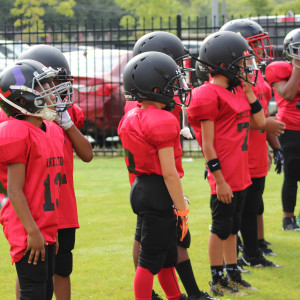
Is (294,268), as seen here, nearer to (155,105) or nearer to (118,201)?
(155,105)

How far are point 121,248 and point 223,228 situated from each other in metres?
1.69

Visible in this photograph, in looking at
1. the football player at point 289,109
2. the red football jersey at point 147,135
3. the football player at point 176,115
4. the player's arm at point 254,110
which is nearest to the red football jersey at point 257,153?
the player's arm at point 254,110

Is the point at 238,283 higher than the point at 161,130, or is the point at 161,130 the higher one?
the point at 161,130

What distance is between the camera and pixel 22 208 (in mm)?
3781

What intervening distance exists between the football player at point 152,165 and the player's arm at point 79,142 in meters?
0.26

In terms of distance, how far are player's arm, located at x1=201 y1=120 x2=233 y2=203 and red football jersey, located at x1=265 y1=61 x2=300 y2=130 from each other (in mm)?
2313

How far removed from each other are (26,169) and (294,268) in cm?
316

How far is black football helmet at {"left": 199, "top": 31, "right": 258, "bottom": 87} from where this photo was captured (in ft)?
17.7

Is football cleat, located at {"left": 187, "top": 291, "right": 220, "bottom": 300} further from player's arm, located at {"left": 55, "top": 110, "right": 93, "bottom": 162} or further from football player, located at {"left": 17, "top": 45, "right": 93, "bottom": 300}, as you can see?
player's arm, located at {"left": 55, "top": 110, "right": 93, "bottom": 162}

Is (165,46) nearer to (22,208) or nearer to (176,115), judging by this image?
(176,115)

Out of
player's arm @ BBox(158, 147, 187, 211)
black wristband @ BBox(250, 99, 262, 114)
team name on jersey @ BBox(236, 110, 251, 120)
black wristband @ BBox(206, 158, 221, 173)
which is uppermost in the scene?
black wristband @ BBox(250, 99, 262, 114)

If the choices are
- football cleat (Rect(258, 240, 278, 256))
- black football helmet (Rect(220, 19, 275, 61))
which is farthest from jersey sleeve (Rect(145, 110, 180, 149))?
football cleat (Rect(258, 240, 278, 256))

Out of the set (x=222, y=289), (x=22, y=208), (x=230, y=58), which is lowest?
(x=222, y=289)

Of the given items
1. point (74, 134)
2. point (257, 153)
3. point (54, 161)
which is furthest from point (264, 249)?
point (54, 161)
